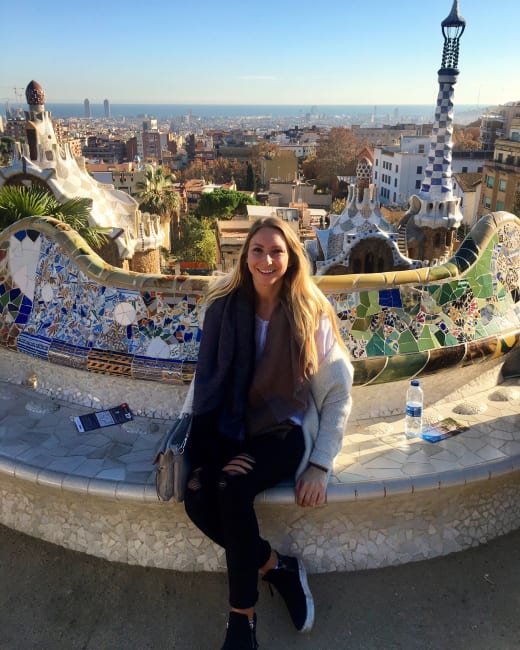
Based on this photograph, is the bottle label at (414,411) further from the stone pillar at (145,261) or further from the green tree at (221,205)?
the green tree at (221,205)

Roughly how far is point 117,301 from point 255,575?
213 cm

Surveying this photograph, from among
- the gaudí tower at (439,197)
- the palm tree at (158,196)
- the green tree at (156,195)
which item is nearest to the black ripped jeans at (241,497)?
the gaudí tower at (439,197)

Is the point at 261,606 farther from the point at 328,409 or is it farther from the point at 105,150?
the point at 105,150

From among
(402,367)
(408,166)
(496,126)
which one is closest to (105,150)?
(496,126)

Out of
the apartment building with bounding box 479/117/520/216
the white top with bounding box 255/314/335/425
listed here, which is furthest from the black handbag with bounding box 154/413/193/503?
the apartment building with bounding box 479/117/520/216

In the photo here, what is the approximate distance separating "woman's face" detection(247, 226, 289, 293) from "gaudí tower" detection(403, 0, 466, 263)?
47.9 feet

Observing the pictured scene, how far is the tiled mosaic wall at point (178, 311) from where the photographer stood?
4035 mm

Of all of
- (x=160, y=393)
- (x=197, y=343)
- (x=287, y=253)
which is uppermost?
(x=287, y=253)

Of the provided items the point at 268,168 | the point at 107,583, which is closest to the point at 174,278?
the point at 107,583

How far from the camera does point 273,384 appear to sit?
3.06m

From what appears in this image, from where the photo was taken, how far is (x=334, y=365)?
3.06 meters

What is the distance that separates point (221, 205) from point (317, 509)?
3175 centimetres

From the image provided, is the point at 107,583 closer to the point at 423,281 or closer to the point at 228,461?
the point at 228,461

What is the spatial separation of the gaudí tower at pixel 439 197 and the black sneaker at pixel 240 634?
1522cm
